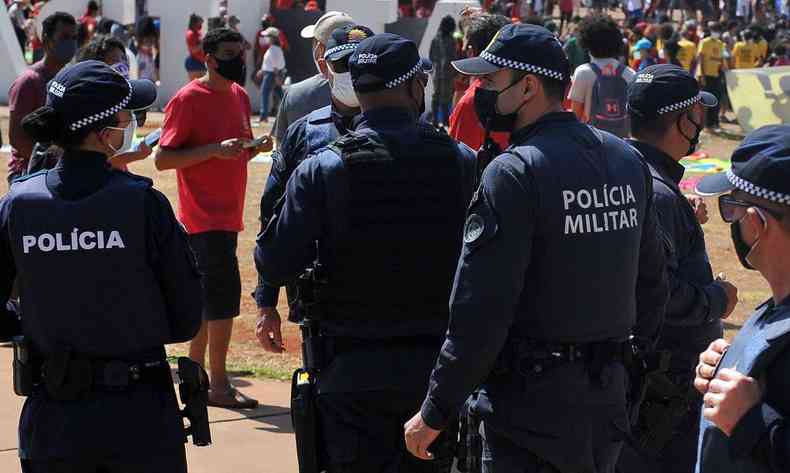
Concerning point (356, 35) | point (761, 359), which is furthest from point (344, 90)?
point (761, 359)

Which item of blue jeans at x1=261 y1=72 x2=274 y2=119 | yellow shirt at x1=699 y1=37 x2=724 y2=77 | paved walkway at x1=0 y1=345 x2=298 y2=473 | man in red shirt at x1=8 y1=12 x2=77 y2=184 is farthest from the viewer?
yellow shirt at x1=699 y1=37 x2=724 y2=77

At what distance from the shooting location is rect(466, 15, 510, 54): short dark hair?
22.1 ft

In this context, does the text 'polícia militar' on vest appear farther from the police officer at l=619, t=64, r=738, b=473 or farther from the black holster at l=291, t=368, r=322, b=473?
the black holster at l=291, t=368, r=322, b=473

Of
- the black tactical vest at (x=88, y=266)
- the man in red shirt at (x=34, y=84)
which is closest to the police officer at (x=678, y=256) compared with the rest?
the black tactical vest at (x=88, y=266)

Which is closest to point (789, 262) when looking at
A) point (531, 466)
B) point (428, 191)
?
point (531, 466)

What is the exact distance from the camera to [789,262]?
108 inches

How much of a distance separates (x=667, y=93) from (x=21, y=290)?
2349 mm

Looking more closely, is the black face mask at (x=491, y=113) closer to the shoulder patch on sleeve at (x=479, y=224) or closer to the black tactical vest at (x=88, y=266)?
the shoulder patch on sleeve at (x=479, y=224)

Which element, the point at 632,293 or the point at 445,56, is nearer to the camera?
the point at 632,293

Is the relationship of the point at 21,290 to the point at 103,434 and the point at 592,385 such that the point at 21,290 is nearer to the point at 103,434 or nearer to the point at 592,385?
the point at 103,434

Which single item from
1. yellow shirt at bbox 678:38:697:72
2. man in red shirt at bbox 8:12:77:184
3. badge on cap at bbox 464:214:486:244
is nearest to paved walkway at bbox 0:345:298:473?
man in red shirt at bbox 8:12:77:184

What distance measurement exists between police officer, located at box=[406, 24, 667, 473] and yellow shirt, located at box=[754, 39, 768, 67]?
22019mm

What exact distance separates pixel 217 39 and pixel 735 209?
4.25 metres

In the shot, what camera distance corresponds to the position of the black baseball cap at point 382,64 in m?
4.41
